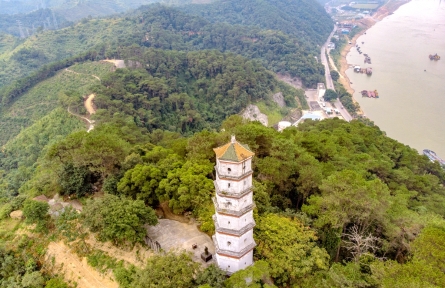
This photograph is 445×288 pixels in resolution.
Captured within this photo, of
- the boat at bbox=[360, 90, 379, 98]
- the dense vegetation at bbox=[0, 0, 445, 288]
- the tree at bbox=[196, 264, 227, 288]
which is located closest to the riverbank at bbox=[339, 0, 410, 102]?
the boat at bbox=[360, 90, 379, 98]

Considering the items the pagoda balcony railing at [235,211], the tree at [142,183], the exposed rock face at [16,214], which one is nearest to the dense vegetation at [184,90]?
the exposed rock face at [16,214]

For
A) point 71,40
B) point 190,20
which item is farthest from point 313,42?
point 71,40

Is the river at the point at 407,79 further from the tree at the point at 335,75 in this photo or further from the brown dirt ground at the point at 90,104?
the brown dirt ground at the point at 90,104

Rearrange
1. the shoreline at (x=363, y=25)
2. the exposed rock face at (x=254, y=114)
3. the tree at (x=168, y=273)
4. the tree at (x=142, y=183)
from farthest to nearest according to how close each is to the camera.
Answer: the shoreline at (x=363, y=25) < the exposed rock face at (x=254, y=114) < the tree at (x=142, y=183) < the tree at (x=168, y=273)

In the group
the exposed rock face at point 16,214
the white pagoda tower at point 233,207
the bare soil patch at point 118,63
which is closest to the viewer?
the white pagoda tower at point 233,207

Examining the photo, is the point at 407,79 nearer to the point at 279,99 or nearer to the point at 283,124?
the point at 279,99

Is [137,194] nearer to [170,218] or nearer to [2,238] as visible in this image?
[170,218]
